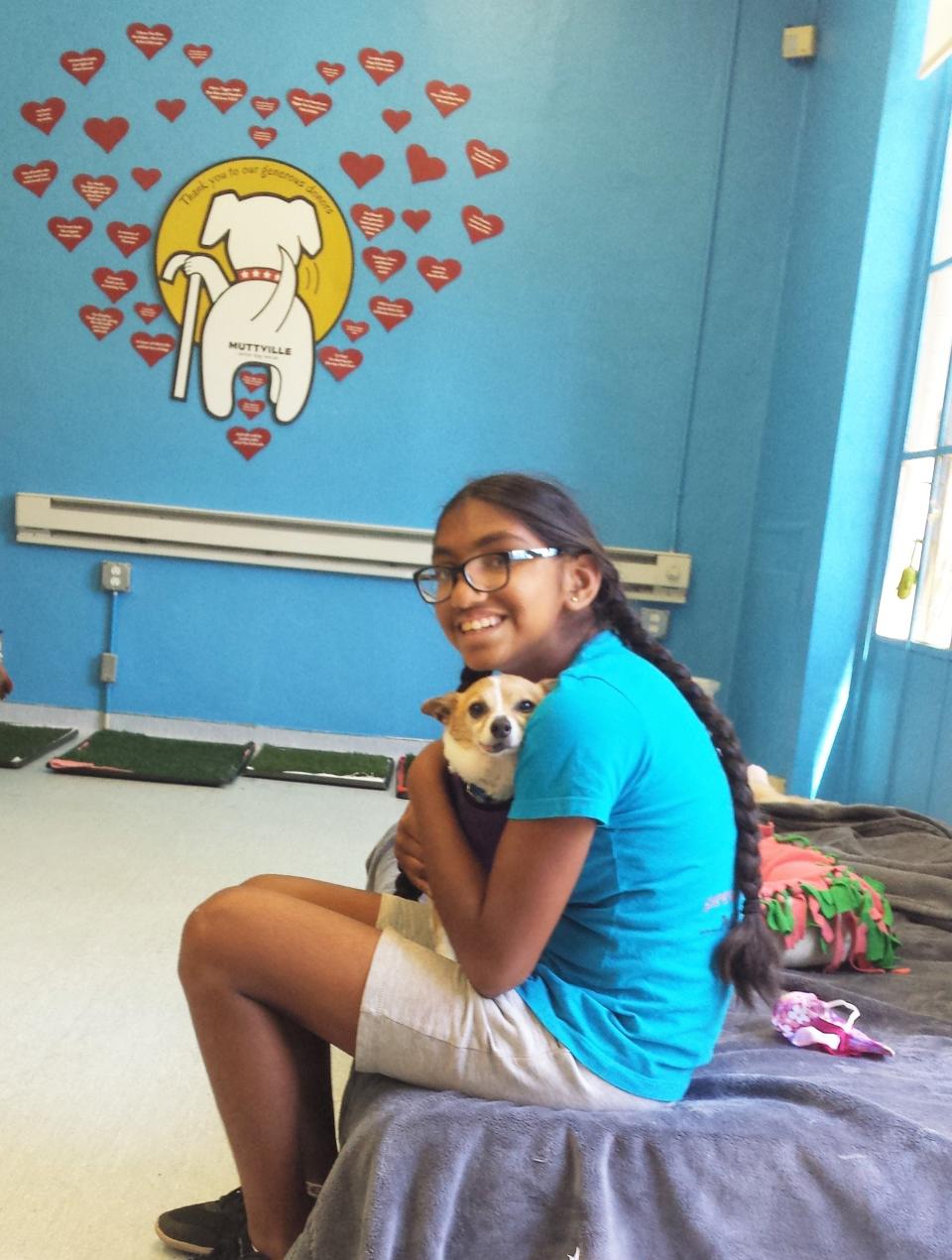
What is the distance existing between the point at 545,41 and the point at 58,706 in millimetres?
2858

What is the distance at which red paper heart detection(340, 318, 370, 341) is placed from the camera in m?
4.02

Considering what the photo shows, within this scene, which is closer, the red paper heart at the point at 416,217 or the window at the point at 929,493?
the window at the point at 929,493

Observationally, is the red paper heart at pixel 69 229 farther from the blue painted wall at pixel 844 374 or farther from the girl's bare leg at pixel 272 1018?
the girl's bare leg at pixel 272 1018

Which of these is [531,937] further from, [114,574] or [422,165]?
[422,165]

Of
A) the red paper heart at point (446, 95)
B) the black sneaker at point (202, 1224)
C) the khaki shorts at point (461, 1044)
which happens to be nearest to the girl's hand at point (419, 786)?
the khaki shorts at point (461, 1044)

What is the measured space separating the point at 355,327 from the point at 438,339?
0.96ft

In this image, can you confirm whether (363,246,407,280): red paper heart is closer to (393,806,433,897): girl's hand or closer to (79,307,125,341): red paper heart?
(79,307,125,341): red paper heart

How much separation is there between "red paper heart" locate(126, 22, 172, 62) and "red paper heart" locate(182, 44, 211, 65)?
0.25 ft

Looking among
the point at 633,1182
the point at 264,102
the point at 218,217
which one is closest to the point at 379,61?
the point at 264,102

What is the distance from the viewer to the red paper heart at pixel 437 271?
4.01 meters

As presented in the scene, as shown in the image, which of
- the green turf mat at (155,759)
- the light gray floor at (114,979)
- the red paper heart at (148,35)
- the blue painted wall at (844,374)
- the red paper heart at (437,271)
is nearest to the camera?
the light gray floor at (114,979)

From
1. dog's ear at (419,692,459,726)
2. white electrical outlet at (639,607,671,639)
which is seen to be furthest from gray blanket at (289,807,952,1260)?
white electrical outlet at (639,607,671,639)

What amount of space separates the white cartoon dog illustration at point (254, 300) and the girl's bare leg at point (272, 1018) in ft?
10.1

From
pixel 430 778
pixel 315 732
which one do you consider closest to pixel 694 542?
pixel 315 732
